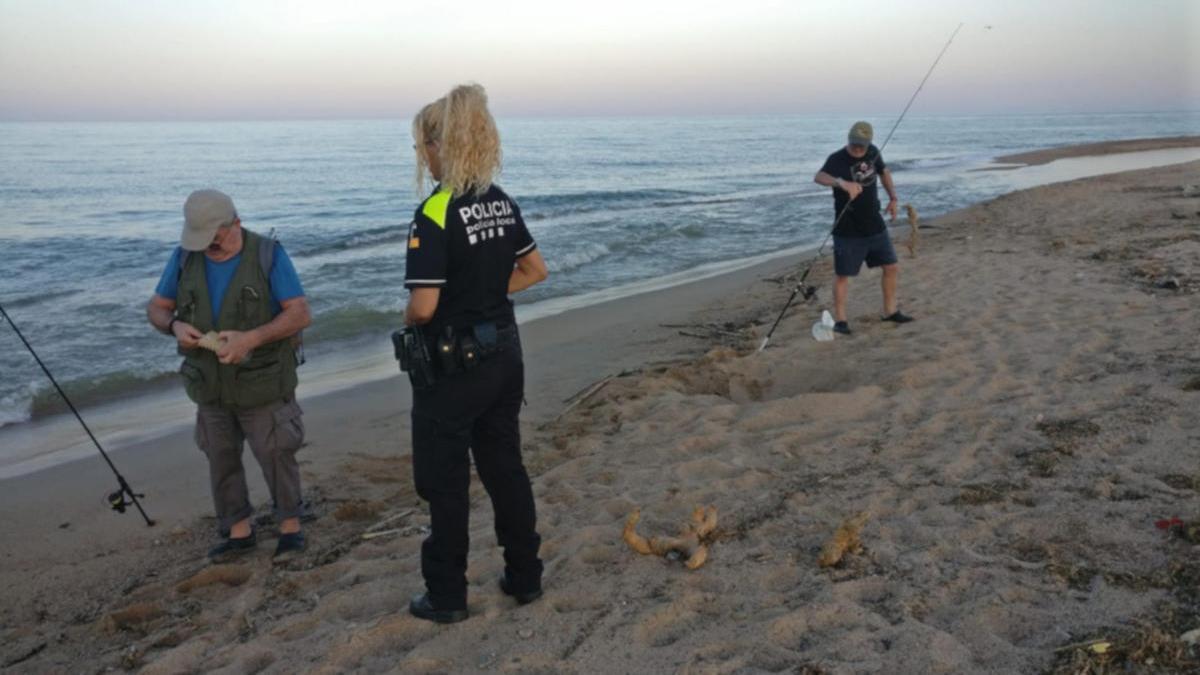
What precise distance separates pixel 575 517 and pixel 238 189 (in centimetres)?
2401

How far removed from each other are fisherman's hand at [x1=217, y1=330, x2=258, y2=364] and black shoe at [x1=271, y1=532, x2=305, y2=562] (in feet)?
3.09

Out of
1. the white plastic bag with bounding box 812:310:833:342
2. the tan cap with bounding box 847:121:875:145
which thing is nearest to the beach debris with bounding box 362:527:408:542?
the white plastic bag with bounding box 812:310:833:342

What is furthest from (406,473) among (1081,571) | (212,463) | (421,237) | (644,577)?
(1081,571)

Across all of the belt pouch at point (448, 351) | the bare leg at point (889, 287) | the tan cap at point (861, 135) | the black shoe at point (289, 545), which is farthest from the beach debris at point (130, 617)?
the bare leg at point (889, 287)

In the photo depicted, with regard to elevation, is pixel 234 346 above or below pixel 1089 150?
above

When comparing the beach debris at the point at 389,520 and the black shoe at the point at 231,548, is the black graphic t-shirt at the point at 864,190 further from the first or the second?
the black shoe at the point at 231,548

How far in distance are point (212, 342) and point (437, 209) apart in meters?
1.58

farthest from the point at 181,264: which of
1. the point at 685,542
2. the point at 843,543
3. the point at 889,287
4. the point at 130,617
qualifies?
the point at 889,287

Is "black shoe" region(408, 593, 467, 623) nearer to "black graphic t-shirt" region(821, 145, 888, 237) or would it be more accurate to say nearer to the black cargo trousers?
the black cargo trousers

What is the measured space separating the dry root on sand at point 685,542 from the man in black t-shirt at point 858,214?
4228mm

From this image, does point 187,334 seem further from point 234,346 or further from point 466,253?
point 466,253

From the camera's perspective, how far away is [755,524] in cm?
385

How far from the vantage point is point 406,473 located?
215 inches

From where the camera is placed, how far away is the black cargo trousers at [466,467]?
3029mm
